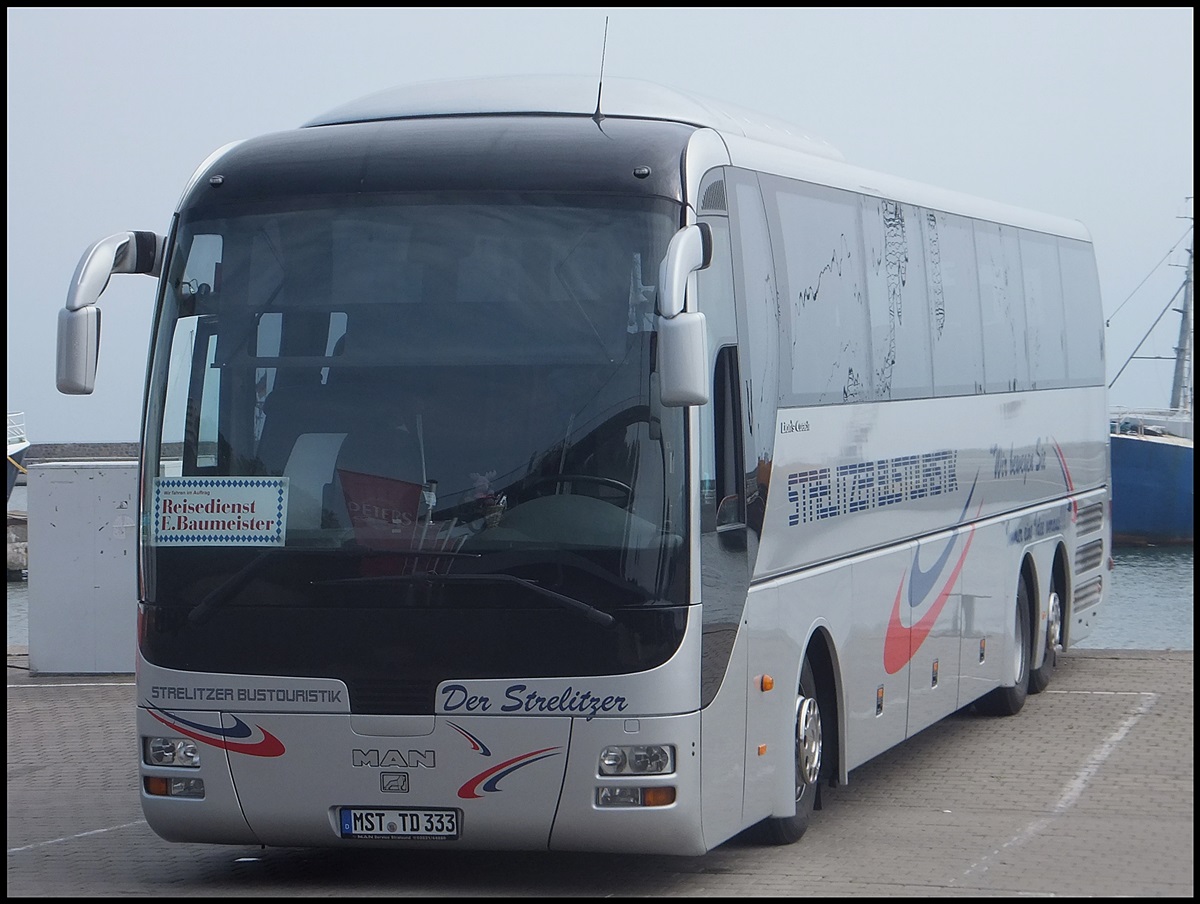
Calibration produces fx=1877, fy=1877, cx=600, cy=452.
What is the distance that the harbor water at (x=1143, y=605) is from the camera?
32.0 meters

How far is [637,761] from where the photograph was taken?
7.71m

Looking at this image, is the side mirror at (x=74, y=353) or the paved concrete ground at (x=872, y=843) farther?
the paved concrete ground at (x=872, y=843)

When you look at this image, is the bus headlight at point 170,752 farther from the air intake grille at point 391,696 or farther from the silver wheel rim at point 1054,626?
the silver wheel rim at point 1054,626

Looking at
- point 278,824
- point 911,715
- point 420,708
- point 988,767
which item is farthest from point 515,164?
point 988,767

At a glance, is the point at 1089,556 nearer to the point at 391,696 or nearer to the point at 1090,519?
the point at 1090,519

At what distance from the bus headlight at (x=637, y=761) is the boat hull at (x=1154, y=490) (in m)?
55.3

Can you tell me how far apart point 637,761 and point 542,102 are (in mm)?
3304

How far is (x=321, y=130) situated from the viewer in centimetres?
877

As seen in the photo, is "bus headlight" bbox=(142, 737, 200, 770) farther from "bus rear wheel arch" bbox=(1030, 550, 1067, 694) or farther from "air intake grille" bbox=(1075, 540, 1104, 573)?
"air intake grille" bbox=(1075, 540, 1104, 573)

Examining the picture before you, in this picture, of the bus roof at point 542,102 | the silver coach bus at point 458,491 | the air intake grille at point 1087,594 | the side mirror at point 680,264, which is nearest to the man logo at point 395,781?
the silver coach bus at point 458,491

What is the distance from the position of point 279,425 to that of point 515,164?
4.96 feet

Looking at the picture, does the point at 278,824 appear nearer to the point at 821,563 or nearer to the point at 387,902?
the point at 387,902

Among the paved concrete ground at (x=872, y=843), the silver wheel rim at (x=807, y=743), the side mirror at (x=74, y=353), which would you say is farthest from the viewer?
the silver wheel rim at (x=807, y=743)

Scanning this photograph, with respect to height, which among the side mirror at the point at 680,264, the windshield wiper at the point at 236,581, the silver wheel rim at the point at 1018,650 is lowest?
the silver wheel rim at the point at 1018,650
